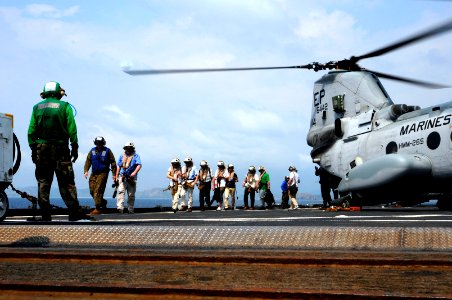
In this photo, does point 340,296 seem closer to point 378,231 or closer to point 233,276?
point 233,276

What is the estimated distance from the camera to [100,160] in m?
16.1

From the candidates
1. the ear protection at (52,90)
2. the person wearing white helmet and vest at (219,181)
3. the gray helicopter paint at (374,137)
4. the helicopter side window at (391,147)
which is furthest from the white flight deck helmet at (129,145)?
the ear protection at (52,90)

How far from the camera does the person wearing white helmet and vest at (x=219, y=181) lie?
80.0 ft

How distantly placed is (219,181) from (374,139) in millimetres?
7751

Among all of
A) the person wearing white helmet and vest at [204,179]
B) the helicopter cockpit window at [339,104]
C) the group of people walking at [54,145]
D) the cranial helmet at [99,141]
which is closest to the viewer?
the group of people walking at [54,145]

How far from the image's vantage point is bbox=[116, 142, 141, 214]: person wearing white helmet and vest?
17.3m

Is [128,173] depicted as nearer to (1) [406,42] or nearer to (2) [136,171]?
(2) [136,171]

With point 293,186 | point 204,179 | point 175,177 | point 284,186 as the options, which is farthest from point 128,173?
point 284,186

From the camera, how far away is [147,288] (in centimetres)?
283

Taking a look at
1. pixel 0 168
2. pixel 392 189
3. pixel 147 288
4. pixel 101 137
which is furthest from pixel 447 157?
pixel 147 288

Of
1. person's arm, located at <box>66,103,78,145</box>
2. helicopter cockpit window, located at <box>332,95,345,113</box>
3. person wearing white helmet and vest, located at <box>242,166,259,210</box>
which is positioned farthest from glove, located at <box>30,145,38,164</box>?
person wearing white helmet and vest, located at <box>242,166,259,210</box>

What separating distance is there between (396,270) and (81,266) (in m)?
1.99

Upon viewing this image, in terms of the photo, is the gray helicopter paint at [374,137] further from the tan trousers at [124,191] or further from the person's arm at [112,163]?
the person's arm at [112,163]

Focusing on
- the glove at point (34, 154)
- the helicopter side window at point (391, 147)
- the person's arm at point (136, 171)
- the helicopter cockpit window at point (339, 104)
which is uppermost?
the helicopter cockpit window at point (339, 104)
